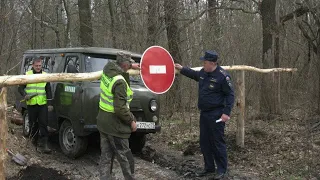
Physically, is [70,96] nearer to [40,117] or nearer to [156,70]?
[40,117]

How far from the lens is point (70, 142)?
24.5ft

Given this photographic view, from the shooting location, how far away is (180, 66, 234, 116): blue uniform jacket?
6.00m

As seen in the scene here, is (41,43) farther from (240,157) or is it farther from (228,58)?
(240,157)

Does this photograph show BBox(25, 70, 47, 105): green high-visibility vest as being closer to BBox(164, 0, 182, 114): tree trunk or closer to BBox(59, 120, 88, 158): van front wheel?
BBox(59, 120, 88, 158): van front wheel

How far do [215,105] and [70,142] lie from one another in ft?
10.4

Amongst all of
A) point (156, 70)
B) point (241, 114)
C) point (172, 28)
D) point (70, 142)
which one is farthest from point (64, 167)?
point (172, 28)

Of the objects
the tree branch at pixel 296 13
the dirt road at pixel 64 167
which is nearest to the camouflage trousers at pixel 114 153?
the dirt road at pixel 64 167

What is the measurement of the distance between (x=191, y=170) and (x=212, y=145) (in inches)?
31.8

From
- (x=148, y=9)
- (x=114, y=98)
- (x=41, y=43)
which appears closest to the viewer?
(x=114, y=98)

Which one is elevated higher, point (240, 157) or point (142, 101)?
point (142, 101)

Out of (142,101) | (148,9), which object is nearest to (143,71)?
(142,101)

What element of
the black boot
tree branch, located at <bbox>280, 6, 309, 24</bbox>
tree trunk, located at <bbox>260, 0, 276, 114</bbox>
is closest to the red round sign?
the black boot

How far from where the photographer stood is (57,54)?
8148 mm

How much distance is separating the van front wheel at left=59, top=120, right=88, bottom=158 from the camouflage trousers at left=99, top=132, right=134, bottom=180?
1.75 meters
